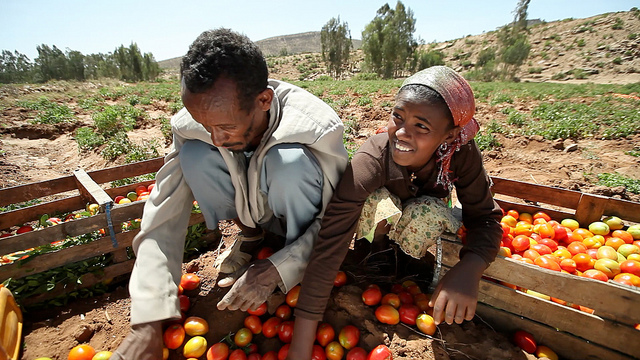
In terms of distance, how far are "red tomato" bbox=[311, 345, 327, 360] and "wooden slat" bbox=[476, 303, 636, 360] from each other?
95cm

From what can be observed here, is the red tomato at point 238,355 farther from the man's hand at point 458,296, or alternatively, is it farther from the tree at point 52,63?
the tree at point 52,63

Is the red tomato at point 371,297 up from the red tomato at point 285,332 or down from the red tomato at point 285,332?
up

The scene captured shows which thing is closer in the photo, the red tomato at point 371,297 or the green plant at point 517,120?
the red tomato at point 371,297

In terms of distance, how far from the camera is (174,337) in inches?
65.2

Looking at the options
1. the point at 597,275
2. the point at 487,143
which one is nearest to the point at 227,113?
the point at 597,275

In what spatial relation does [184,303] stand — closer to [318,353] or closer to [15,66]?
[318,353]

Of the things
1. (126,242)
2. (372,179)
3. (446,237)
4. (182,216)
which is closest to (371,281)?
(446,237)

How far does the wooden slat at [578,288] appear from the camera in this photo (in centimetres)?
131

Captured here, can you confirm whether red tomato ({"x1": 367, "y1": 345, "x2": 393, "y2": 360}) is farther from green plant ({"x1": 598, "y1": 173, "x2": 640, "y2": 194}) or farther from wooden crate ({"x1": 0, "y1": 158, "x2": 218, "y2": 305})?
green plant ({"x1": 598, "y1": 173, "x2": 640, "y2": 194})

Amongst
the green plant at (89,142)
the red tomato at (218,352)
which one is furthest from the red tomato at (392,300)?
the green plant at (89,142)

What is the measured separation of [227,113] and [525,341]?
6.26 ft

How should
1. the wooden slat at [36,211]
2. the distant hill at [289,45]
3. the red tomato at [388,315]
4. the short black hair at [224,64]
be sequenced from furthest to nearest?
the distant hill at [289,45] < the wooden slat at [36,211] < the red tomato at [388,315] < the short black hair at [224,64]

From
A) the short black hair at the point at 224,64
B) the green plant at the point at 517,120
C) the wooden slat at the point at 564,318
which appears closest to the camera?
the short black hair at the point at 224,64

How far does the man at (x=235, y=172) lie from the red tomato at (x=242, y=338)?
0.34 m
